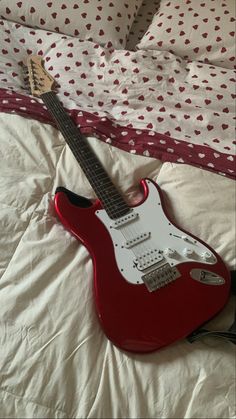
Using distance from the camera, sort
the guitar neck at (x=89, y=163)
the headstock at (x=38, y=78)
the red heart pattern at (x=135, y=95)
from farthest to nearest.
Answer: the headstock at (x=38, y=78), the red heart pattern at (x=135, y=95), the guitar neck at (x=89, y=163)

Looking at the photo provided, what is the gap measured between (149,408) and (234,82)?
1.03 metres

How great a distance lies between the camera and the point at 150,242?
2.98 ft

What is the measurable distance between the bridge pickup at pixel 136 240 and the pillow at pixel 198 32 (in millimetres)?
790

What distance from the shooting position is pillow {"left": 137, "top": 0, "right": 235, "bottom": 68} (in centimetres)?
138

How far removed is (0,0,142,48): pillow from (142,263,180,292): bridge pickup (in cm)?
92

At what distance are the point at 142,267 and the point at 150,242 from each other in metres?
0.08

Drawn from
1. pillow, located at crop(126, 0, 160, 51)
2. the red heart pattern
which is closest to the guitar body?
the red heart pattern

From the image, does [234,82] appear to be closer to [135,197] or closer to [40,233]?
[135,197]

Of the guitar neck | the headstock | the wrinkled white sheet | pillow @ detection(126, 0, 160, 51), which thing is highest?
pillow @ detection(126, 0, 160, 51)

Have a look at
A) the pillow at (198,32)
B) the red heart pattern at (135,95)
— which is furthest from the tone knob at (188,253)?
the pillow at (198,32)

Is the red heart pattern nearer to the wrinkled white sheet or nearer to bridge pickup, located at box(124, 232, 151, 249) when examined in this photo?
the wrinkled white sheet

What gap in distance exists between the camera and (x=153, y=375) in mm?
733

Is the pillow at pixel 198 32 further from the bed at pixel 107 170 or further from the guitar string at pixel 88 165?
the guitar string at pixel 88 165

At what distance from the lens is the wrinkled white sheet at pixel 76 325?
0.71 metres
